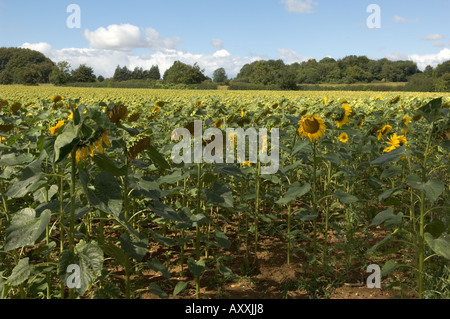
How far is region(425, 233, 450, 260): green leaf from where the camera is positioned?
1.85 meters

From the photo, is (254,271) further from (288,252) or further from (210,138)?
(210,138)

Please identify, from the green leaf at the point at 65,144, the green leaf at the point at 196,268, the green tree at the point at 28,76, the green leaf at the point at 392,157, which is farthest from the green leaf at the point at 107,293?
the green tree at the point at 28,76

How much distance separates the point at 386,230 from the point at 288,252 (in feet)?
4.22

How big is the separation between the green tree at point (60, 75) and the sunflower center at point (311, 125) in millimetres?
57000

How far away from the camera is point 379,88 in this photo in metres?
47.3

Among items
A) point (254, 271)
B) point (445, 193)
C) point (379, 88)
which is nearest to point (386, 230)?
point (445, 193)

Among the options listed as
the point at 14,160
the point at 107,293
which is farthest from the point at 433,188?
the point at 14,160

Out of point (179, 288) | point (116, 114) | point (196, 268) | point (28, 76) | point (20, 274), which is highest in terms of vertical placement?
point (28, 76)

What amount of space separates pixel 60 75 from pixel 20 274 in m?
58.3

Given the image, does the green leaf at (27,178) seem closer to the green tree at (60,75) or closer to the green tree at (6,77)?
the green tree at (60,75)

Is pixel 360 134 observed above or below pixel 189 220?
above

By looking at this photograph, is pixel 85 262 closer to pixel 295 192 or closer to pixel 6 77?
pixel 295 192

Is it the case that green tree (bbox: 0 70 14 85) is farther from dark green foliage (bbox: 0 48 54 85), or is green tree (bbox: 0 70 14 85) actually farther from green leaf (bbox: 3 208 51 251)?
green leaf (bbox: 3 208 51 251)

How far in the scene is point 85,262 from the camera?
153 cm
